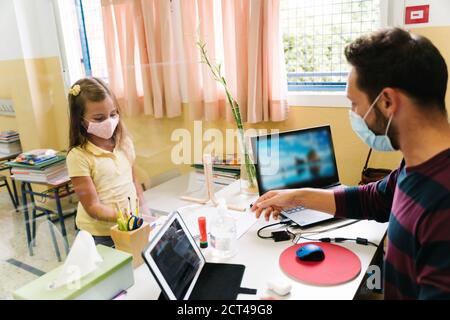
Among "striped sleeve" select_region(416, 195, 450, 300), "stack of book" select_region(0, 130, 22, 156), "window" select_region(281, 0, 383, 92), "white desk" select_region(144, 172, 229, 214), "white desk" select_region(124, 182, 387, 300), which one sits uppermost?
"window" select_region(281, 0, 383, 92)

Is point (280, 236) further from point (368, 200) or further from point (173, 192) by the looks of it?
point (173, 192)

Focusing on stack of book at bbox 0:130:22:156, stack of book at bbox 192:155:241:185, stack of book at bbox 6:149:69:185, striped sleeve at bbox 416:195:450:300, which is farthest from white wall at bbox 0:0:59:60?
striped sleeve at bbox 416:195:450:300

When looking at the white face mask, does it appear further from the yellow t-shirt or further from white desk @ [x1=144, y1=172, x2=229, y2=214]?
white desk @ [x1=144, y1=172, x2=229, y2=214]

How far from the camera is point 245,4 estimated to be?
6.84 ft

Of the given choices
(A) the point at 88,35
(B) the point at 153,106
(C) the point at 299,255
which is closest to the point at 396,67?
(C) the point at 299,255

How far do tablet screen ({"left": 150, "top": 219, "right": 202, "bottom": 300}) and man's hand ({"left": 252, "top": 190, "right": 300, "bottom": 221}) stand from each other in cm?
32

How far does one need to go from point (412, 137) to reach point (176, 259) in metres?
0.68

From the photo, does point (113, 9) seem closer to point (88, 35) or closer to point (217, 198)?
point (88, 35)

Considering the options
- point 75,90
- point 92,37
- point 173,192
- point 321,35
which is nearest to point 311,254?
point 173,192

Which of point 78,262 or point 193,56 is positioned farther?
A: point 193,56

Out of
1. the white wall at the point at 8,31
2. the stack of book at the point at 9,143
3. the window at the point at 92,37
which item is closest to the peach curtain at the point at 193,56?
the window at the point at 92,37

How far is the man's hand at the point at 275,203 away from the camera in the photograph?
4.40ft

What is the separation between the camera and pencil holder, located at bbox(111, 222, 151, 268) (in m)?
1.13

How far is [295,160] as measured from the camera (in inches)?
64.2
